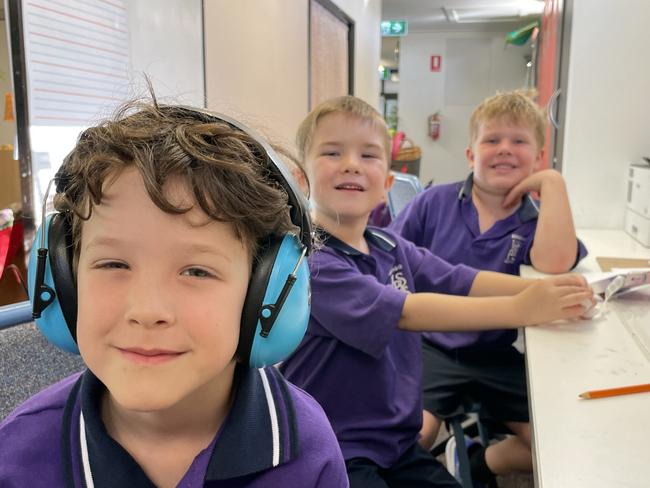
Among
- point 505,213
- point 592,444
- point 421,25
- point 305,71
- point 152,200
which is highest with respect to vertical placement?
point 421,25

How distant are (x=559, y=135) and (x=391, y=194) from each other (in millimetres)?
1044

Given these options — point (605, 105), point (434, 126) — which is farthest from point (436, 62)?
point (605, 105)

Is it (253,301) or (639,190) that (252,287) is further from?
(639,190)

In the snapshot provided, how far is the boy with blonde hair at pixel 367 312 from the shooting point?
41.6 inches

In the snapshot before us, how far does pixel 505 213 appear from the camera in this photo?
1.72m

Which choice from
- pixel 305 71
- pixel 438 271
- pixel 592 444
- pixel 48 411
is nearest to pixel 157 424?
pixel 48 411

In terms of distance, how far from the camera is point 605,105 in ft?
8.54

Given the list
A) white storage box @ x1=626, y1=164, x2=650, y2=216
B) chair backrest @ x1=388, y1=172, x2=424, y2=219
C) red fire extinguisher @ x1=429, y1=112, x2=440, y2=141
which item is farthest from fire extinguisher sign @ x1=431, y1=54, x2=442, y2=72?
white storage box @ x1=626, y1=164, x2=650, y2=216

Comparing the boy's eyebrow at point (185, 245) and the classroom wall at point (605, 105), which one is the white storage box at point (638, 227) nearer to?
the classroom wall at point (605, 105)

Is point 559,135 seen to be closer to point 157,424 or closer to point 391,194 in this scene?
point 391,194

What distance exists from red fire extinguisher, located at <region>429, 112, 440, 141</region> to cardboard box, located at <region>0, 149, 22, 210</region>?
7.35 m

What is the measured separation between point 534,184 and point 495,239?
0.63ft

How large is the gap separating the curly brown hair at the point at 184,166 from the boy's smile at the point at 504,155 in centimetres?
117

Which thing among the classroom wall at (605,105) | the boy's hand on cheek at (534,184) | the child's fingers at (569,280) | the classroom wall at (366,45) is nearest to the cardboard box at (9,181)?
the child's fingers at (569,280)
